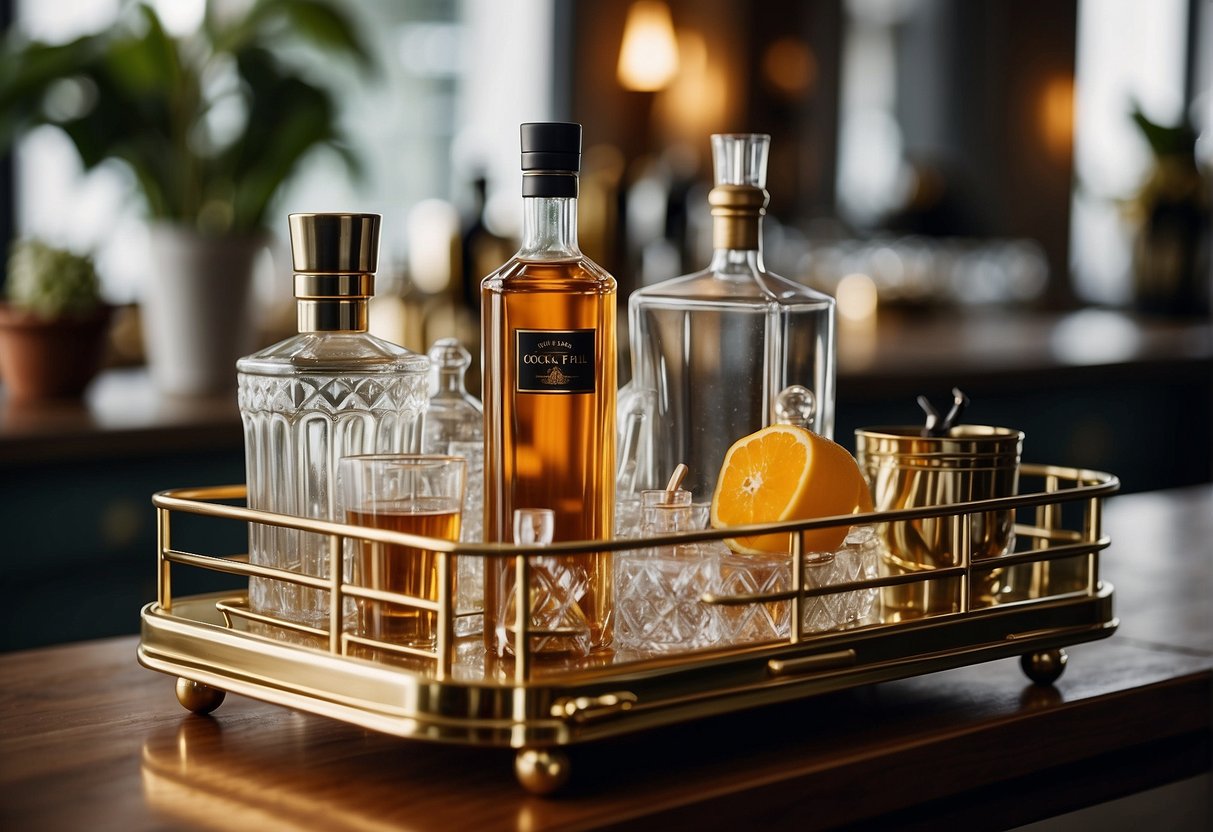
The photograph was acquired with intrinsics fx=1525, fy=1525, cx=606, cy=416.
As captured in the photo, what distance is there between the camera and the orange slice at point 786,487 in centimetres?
80

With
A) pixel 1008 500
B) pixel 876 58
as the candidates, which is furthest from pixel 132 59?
pixel 876 58

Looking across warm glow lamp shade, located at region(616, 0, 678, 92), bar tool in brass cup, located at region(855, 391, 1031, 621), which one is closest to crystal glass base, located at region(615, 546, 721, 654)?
bar tool in brass cup, located at region(855, 391, 1031, 621)

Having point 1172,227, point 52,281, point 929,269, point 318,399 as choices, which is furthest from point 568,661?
point 929,269

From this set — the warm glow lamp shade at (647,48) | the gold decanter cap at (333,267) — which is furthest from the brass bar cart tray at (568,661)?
the warm glow lamp shade at (647,48)

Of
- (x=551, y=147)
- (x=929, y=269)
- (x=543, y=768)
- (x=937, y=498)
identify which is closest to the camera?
(x=543, y=768)

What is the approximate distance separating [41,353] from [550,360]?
1.61m

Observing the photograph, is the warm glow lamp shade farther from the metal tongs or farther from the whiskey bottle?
the whiskey bottle

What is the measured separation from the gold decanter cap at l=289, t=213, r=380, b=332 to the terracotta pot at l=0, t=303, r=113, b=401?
4.89 ft

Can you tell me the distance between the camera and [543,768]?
678 millimetres

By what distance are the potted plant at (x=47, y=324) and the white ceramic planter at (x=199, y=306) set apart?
4.5 inches

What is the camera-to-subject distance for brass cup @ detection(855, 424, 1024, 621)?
0.89 m

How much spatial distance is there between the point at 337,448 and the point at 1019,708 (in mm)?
408

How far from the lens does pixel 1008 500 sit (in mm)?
855

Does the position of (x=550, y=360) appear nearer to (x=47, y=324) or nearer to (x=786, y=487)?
(x=786, y=487)
